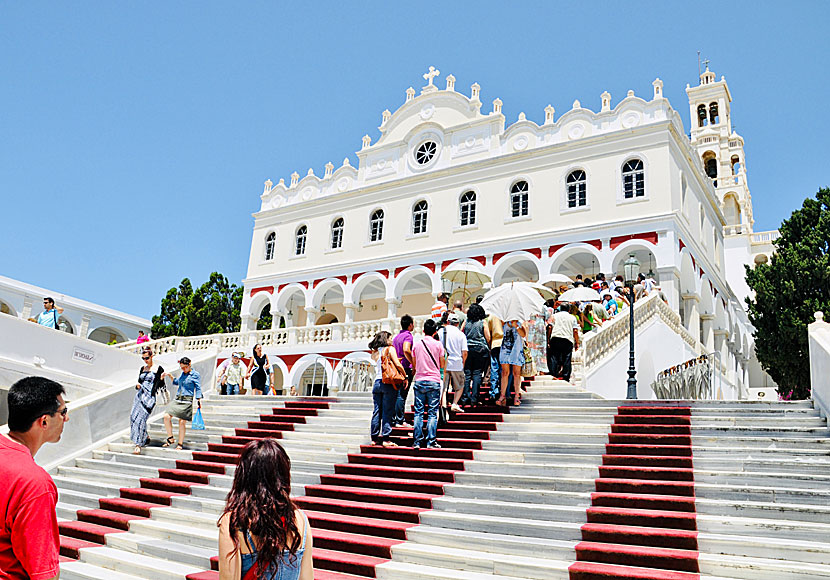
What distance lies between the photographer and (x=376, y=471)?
26.4 feet

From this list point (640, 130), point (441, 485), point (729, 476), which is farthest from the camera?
point (640, 130)

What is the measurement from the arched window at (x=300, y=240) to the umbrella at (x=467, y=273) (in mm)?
11804

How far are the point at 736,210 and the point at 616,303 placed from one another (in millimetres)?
37245

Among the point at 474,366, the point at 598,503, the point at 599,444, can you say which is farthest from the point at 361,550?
the point at 474,366

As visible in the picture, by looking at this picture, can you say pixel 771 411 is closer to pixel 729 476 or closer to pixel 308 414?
pixel 729 476

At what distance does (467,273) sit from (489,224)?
5137 millimetres

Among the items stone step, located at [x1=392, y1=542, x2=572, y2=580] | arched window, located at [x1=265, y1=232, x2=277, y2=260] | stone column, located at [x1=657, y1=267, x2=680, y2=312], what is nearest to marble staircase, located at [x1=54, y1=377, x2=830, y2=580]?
stone step, located at [x1=392, y1=542, x2=572, y2=580]

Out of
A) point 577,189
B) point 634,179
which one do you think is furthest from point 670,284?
point 577,189

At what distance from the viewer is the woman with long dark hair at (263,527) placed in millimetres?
2555

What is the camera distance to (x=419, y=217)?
89.4ft

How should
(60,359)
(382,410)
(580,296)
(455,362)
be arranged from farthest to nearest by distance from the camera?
1. (580,296)
2. (60,359)
3. (455,362)
4. (382,410)

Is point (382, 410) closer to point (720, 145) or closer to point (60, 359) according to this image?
point (60, 359)

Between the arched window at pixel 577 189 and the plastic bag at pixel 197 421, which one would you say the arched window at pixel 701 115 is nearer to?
the arched window at pixel 577 189

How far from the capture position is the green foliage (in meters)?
37.1
